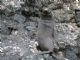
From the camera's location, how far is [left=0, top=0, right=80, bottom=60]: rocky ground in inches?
92.4

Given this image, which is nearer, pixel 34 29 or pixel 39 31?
pixel 39 31

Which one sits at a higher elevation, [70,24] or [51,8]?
[51,8]

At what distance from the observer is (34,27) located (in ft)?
9.04

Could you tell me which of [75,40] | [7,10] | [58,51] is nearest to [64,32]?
[75,40]

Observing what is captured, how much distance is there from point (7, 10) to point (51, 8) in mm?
749

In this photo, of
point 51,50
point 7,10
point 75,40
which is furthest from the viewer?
point 7,10

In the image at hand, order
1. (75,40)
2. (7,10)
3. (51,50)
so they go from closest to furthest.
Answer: (51,50)
(75,40)
(7,10)

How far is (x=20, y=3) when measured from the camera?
290 cm

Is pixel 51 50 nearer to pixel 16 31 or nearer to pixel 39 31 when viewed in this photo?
pixel 39 31

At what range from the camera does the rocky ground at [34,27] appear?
7.70 feet

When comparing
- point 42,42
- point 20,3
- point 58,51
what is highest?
point 20,3

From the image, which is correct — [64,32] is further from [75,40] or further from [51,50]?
[51,50]

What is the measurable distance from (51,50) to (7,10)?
1045mm

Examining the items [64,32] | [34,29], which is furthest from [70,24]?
[34,29]
